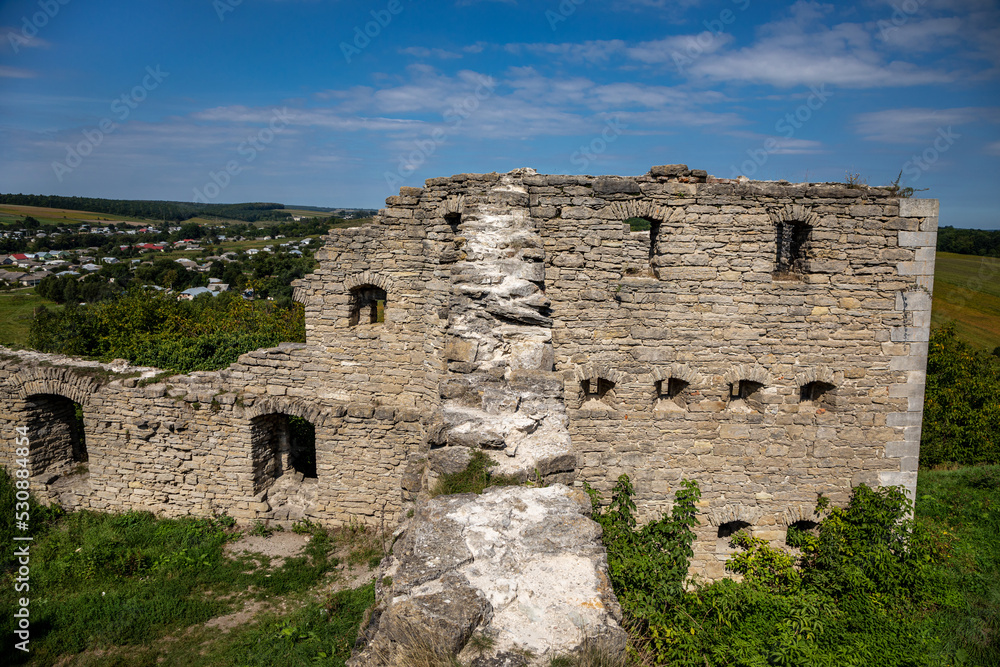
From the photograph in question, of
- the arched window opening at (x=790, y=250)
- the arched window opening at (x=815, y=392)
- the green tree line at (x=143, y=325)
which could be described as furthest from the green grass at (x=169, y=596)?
the arched window opening at (x=790, y=250)

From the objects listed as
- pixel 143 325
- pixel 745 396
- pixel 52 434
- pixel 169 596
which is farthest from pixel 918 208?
pixel 143 325

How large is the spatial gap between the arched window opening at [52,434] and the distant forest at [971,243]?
54.2 metres

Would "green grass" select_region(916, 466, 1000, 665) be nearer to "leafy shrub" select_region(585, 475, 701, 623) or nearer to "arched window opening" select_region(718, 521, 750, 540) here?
"arched window opening" select_region(718, 521, 750, 540)

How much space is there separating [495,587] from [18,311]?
35.8m

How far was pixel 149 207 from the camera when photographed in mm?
80562

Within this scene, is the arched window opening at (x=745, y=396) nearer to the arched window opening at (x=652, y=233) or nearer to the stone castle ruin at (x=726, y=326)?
the stone castle ruin at (x=726, y=326)

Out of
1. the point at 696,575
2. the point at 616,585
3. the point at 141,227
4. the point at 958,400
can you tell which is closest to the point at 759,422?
the point at 696,575

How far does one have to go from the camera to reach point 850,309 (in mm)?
6945

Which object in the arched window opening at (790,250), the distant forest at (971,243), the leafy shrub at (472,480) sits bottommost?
the leafy shrub at (472,480)

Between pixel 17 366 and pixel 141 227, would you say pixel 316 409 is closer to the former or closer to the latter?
pixel 17 366

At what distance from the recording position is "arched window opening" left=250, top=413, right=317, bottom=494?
9367mm

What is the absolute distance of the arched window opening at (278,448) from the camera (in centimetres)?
937

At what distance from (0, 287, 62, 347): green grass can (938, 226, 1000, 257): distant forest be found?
2365 inches

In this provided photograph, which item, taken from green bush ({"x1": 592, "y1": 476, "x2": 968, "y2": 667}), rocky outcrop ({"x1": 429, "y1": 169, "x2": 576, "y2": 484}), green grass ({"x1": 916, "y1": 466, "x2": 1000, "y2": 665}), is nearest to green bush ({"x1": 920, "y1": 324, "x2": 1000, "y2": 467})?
green grass ({"x1": 916, "y1": 466, "x2": 1000, "y2": 665})
